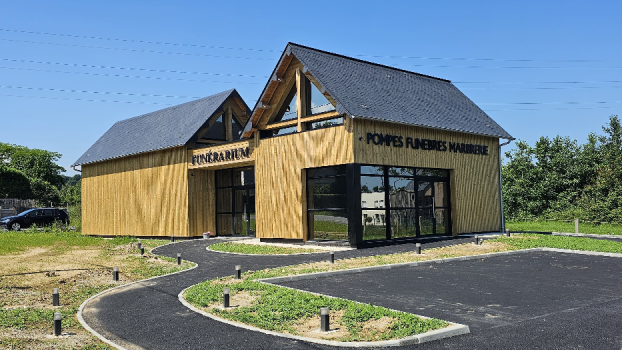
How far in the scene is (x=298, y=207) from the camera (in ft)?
76.0

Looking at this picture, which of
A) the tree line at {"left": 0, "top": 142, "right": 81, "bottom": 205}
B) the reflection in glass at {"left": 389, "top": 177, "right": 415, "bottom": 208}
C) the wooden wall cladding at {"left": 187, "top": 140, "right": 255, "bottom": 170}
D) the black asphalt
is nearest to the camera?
the black asphalt

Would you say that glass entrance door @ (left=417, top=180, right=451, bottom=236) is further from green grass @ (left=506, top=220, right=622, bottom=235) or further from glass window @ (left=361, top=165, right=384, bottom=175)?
green grass @ (left=506, top=220, right=622, bottom=235)

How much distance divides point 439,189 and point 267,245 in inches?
336

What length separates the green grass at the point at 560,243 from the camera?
18.9 m

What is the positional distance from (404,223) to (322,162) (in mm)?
4707

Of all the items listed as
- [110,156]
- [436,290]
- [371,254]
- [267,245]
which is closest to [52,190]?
[110,156]

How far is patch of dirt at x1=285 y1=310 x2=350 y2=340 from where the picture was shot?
27.1 feet

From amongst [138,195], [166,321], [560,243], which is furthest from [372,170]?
[138,195]

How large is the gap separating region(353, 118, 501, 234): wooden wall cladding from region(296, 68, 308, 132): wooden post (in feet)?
10.9

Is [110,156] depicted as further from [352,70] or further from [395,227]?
[395,227]

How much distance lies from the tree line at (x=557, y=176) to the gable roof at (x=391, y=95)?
47.8 feet

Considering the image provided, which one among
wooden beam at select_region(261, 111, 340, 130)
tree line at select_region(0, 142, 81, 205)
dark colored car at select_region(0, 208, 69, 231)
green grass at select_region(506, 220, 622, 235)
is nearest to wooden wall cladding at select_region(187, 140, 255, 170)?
wooden beam at select_region(261, 111, 340, 130)

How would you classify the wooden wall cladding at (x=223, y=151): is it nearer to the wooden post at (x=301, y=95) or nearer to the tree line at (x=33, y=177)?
the wooden post at (x=301, y=95)

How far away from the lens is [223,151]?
2764cm
